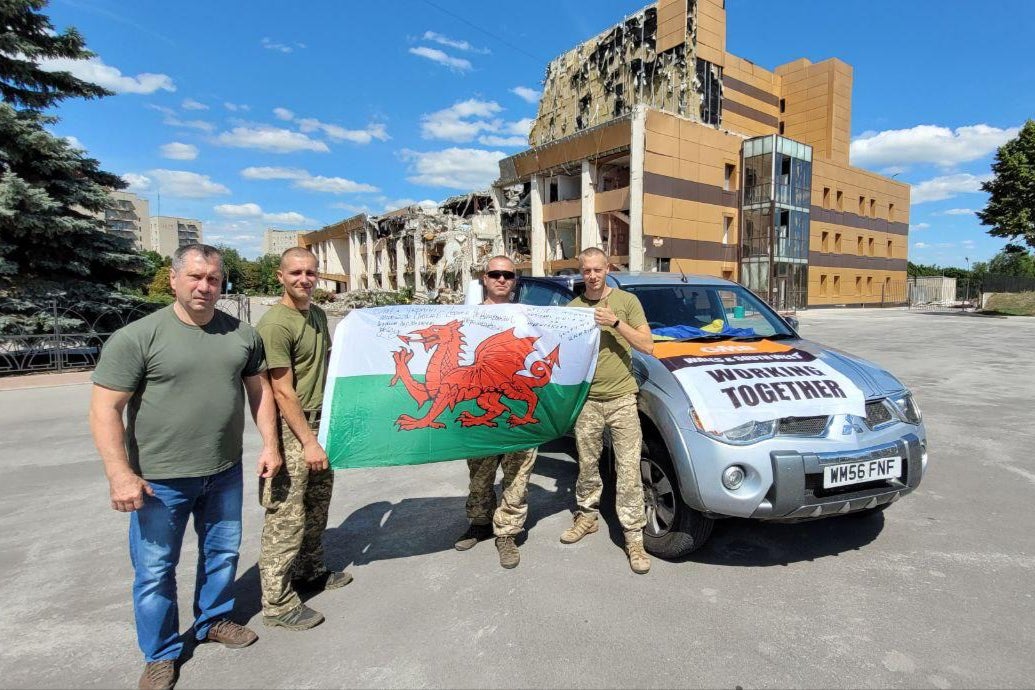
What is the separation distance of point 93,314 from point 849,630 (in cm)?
1405

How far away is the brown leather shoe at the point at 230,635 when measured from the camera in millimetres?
→ 2547

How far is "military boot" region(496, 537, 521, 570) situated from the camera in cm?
326

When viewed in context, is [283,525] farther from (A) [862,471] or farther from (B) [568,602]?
(A) [862,471]

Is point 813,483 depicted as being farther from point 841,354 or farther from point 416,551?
point 416,551

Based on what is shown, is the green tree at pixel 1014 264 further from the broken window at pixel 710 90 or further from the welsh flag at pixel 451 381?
the welsh flag at pixel 451 381

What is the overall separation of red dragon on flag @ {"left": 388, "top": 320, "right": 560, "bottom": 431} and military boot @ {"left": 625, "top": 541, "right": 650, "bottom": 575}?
95cm

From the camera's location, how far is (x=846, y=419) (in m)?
2.95

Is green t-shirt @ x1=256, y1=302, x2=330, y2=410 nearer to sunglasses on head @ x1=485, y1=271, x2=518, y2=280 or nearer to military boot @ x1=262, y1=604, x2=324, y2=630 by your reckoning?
military boot @ x1=262, y1=604, x2=324, y2=630

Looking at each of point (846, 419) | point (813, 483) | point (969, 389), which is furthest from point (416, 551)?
point (969, 389)

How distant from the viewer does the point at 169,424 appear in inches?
89.0

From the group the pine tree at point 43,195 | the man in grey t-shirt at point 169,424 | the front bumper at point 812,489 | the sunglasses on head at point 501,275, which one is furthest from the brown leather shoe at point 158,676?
the pine tree at point 43,195

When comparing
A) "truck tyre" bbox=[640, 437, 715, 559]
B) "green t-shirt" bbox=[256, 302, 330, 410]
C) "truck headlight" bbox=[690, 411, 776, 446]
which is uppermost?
"green t-shirt" bbox=[256, 302, 330, 410]

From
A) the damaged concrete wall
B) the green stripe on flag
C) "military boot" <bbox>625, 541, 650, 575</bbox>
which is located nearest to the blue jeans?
the green stripe on flag

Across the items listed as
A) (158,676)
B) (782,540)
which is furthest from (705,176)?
(158,676)
